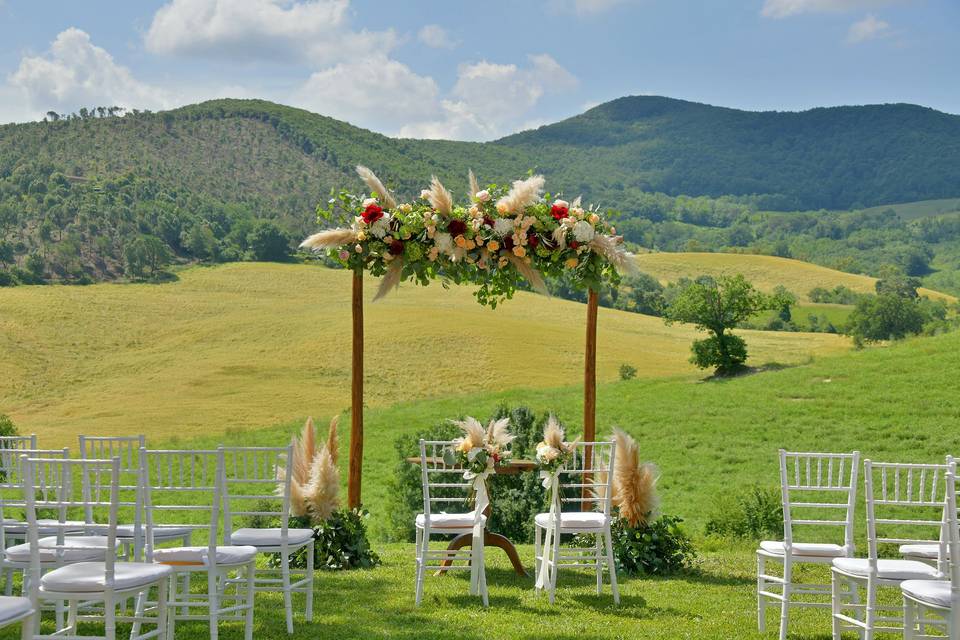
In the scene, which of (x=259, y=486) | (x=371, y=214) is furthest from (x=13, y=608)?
(x=259, y=486)

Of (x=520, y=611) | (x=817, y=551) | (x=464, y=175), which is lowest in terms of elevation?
(x=520, y=611)

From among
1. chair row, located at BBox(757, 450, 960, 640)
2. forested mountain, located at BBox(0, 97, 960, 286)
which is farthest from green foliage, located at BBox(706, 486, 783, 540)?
forested mountain, located at BBox(0, 97, 960, 286)

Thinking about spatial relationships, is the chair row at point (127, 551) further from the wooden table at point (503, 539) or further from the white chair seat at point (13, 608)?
the wooden table at point (503, 539)

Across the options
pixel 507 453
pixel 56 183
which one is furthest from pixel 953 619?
pixel 56 183

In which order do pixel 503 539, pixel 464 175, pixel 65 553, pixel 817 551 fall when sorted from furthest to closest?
pixel 464 175 < pixel 503 539 < pixel 817 551 < pixel 65 553

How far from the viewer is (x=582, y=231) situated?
7984 mm

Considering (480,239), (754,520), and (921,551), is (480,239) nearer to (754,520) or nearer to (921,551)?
(921,551)

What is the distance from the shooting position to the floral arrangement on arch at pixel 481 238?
8.04 m

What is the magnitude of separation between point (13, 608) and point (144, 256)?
184 feet

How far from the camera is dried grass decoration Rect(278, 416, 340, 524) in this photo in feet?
25.4

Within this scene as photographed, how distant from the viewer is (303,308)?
4791cm

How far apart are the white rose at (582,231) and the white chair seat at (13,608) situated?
5.36 meters

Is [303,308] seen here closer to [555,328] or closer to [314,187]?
[555,328]

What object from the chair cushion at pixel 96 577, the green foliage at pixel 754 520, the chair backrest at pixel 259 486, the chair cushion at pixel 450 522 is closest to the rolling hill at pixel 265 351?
the chair backrest at pixel 259 486
